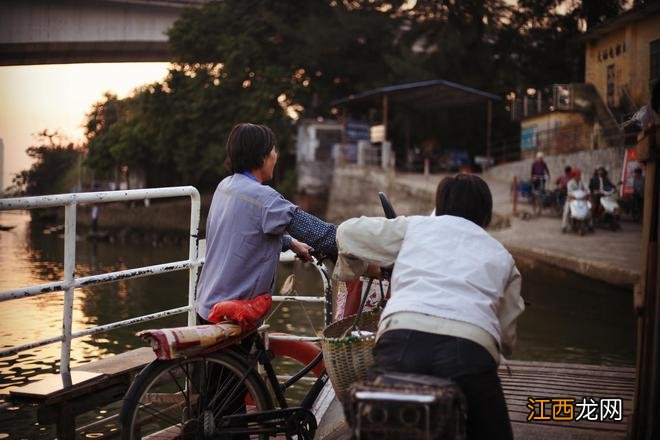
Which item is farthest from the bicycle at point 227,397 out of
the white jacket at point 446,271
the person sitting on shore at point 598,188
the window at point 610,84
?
the window at point 610,84

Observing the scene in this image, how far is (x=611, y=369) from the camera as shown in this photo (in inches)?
215

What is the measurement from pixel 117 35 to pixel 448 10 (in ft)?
39.2

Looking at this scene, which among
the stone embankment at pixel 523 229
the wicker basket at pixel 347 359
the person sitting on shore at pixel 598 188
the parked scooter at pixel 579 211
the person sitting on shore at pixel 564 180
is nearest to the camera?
the wicker basket at pixel 347 359

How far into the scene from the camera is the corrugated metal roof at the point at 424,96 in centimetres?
2564

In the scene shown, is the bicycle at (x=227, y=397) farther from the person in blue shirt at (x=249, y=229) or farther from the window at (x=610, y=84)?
the window at (x=610, y=84)

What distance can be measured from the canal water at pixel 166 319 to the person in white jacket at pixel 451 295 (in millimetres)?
4106

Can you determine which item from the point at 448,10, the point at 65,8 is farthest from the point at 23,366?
the point at 448,10

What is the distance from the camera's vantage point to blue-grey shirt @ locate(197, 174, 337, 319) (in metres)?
3.24

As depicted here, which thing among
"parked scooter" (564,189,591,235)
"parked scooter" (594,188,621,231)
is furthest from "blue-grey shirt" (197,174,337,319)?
"parked scooter" (594,188,621,231)

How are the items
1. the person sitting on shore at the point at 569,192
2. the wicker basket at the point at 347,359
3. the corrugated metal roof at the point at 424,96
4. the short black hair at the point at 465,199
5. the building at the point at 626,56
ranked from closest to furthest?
A: the short black hair at the point at 465,199
the wicker basket at the point at 347,359
the person sitting on shore at the point at 569,192
the building at the point at 626,56
the corrugated metal roof at the point at 424,96

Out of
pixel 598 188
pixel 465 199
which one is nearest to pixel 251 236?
pixel 465 199

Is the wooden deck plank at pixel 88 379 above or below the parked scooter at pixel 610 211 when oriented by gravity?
below

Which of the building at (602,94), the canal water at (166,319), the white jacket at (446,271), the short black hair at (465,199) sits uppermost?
the building at (602,94)

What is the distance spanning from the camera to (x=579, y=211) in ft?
54.4
